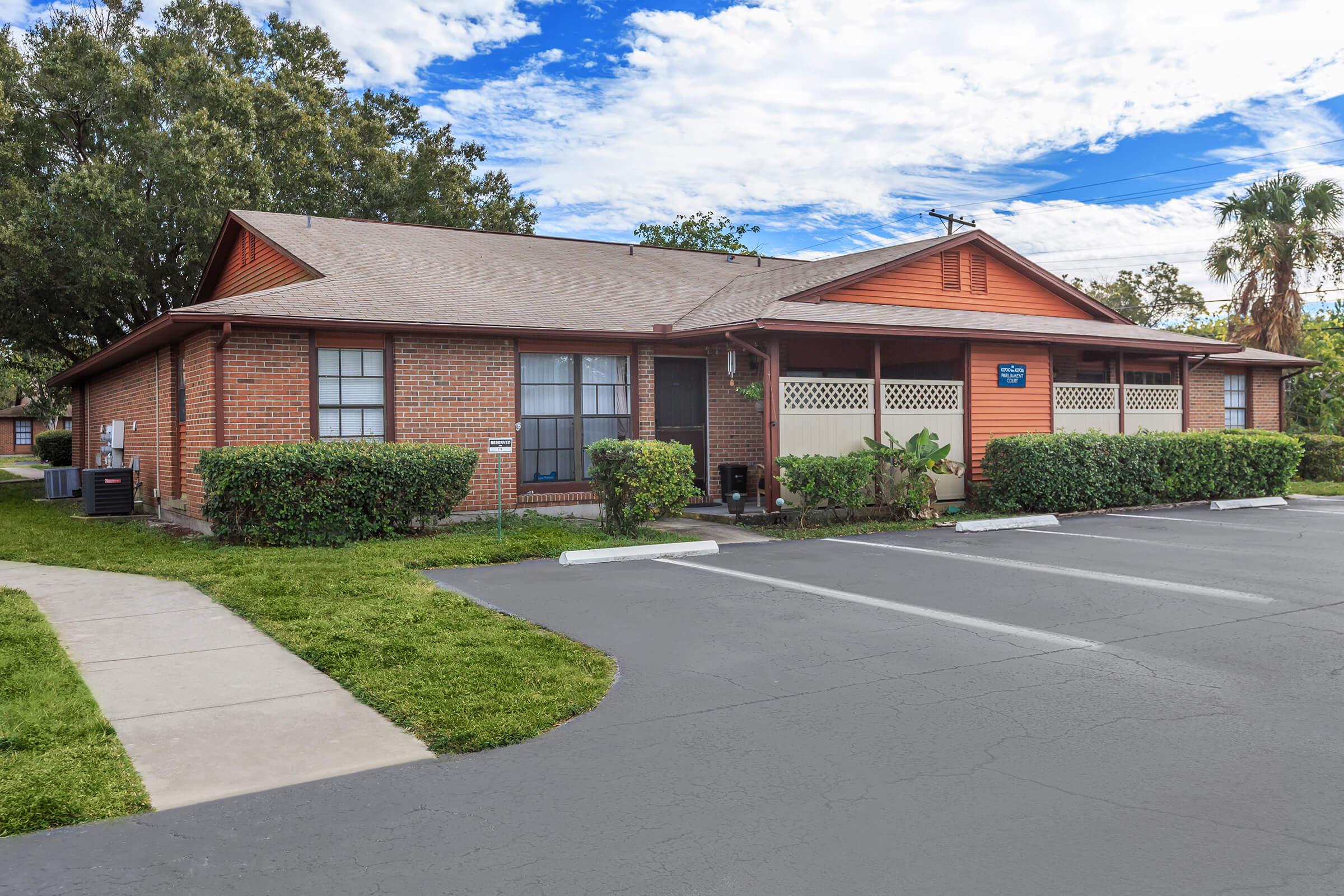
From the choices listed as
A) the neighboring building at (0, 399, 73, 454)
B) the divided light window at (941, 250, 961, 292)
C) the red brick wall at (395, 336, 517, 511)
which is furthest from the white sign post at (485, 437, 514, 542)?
the neighboring building at (0, 399, 73, 454)

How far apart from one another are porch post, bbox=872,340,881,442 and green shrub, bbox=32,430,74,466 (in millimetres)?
31744

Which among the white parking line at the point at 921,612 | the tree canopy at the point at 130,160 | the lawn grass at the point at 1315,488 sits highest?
the tree canopy at the point at 130,160

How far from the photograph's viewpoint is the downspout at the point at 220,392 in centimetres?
1266

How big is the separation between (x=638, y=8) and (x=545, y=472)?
8.15 m

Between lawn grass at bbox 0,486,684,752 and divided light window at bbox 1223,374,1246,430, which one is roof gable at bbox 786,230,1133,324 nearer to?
divided light window at bbox 1223,374,1246,430

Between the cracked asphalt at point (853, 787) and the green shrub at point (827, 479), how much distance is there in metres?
5.82

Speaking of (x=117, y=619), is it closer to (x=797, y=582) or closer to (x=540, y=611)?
(x=540, y=611)

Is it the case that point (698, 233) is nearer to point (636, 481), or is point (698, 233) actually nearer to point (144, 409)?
point (144, 409)

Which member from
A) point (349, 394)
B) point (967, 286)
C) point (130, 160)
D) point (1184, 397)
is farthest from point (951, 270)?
point (130, 160)

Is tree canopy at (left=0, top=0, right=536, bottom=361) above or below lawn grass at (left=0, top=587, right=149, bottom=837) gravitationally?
above

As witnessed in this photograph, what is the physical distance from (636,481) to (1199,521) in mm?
8886

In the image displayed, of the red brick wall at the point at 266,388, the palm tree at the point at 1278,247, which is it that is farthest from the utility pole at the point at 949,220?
the red brick wall at the point at 266,388

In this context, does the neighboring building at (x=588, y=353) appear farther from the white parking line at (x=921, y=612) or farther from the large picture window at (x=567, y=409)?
the white parking line at (x=921, y=612)

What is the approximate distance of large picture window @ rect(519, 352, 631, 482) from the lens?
49.1 ft
